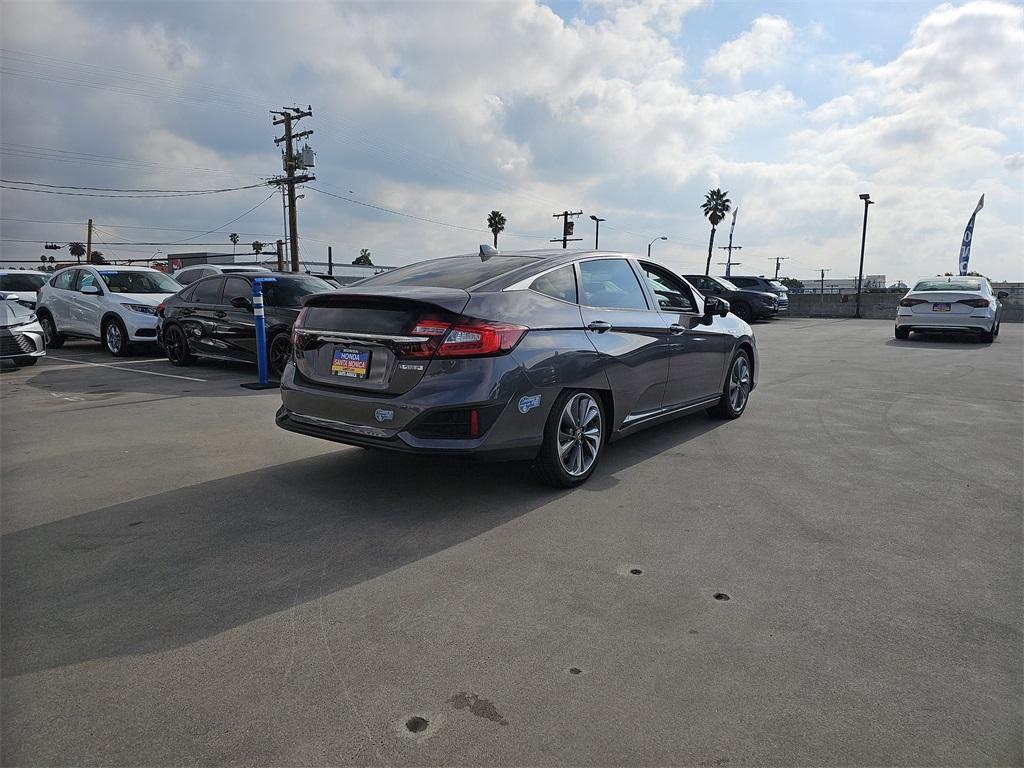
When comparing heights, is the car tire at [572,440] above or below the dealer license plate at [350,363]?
below

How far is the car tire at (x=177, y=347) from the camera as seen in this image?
10812 mm

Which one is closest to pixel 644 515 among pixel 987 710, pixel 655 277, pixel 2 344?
pixel 987 710

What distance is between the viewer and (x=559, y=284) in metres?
4.67

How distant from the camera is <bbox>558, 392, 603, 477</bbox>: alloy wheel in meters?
4.49

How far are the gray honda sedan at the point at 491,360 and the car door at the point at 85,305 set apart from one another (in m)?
9.67

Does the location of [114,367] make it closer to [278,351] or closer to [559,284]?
[278,351]

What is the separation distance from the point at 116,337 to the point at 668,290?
10374 mm

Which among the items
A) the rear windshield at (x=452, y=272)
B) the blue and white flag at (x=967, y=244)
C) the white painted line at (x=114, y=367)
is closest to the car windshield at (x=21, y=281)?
the white painted line at (x=114, y=367)

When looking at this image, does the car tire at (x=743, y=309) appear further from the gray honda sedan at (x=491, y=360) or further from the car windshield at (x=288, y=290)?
the gray honda sedan at (x=491, y=360)

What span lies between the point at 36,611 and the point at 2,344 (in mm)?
9007

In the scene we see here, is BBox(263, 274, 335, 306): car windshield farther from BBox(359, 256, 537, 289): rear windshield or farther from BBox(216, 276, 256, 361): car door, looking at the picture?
BBox(359, 256, 537, 289): rear windshield

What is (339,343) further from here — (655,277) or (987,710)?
(987,710)

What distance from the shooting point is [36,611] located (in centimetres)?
291

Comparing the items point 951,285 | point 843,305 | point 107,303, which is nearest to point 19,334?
point 107,303
